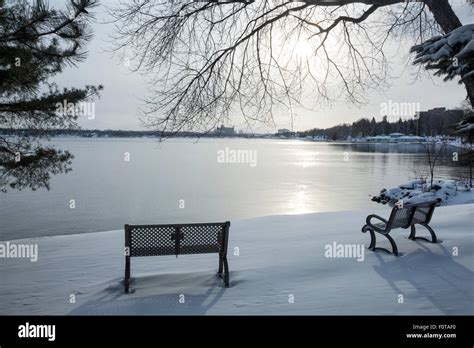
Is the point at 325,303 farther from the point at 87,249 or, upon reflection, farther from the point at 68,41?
the point at 68,41

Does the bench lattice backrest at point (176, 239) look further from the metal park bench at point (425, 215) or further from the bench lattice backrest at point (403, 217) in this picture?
the metal park bench at point (425, 215)

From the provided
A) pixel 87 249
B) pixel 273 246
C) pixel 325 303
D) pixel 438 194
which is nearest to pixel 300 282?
pixel 325 303

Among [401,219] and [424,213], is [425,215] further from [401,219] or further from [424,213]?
[401,219]

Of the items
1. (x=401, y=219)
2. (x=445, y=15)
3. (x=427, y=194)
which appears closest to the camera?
(x=401, y=219)

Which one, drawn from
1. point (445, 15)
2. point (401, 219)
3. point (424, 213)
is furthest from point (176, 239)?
point (445, 15)

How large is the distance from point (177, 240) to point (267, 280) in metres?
1.34

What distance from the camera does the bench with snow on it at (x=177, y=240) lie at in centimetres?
528

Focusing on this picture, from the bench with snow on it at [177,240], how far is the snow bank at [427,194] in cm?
1870

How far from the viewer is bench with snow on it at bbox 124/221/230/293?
528 centimetres

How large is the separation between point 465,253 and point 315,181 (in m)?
31.0

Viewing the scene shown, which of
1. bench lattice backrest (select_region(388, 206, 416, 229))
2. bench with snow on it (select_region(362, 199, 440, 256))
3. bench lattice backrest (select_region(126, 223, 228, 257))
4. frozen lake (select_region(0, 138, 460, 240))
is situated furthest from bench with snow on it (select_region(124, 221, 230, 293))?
frozen lake (select_region(0, 138, 460, 240))

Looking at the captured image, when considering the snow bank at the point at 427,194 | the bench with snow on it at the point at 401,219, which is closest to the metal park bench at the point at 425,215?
the bench with snow on it at the point at 401,219

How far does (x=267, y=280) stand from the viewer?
5.36 m

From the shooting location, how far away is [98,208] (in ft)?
69.7
